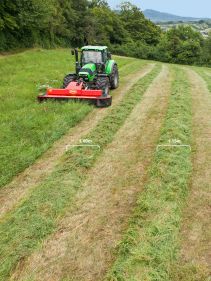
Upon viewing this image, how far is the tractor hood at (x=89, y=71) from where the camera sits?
13.2 metres

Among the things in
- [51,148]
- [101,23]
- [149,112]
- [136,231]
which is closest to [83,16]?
[101,23]

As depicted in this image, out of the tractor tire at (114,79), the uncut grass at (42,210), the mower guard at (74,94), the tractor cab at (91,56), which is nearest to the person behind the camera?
the uncut grass at (42,210)

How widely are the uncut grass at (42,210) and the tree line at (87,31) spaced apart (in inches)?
887

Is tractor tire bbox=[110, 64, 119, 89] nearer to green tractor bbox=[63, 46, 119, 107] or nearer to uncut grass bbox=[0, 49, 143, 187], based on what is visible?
green tractor bbox=[63, 46, 119, 107]

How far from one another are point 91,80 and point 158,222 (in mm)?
8997

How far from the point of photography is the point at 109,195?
6340 millimetres

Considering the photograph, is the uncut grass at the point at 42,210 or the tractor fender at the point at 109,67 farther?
the tractor fender at the point at 109,67

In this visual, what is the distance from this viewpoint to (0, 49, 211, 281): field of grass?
4578mm

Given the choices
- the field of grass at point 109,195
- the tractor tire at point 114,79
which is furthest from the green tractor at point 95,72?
the field of grass at point 109,195

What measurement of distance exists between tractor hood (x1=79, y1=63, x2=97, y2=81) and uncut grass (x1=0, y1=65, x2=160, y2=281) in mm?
4766

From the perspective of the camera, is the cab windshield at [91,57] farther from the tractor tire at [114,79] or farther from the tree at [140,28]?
the tree at [140,28]

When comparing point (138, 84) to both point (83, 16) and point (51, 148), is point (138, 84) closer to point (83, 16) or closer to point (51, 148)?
point (51, 148)

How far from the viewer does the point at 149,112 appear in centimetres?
1165

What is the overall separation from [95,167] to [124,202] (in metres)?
1.56
